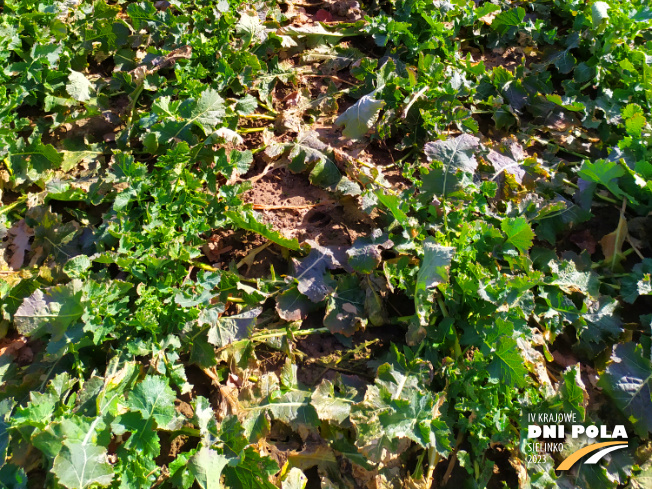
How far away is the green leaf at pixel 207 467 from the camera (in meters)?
1.89

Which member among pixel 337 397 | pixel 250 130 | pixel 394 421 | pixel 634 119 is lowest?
pixel 337 397

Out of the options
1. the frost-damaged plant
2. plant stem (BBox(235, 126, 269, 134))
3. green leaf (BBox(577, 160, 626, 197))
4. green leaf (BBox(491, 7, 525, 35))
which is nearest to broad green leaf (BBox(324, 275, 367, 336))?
the frost-damaged plant

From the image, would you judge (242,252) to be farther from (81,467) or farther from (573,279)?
(573,279)

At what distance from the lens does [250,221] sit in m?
2.61

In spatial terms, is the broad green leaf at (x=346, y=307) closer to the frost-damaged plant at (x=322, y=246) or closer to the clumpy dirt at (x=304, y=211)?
the frost-damaged plant at (x=322, y=246)

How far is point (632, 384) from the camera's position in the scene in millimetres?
2268

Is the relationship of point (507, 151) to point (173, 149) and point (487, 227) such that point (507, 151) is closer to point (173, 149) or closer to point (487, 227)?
point (487, 227)

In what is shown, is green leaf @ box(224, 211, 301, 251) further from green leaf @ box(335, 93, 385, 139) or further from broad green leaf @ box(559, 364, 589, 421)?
broad green leaf @ box(559, 364, 589, 421)

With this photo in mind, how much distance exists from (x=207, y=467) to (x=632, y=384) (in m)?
1.91

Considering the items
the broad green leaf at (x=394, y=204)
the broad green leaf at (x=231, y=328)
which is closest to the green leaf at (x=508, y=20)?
the broad green leaf at (x=394, y=204)

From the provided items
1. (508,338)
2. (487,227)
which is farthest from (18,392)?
(487,227)

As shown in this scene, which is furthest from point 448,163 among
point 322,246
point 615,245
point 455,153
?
point 615,245

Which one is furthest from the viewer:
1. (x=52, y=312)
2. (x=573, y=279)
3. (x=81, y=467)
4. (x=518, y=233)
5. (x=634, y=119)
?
(x=634, y=119)

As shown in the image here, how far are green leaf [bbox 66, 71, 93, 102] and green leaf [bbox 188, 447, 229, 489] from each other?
2487 mm
